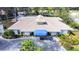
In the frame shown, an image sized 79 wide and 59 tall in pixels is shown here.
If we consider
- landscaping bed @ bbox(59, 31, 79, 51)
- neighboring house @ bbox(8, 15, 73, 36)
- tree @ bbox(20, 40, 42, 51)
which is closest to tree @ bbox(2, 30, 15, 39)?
neighboring house @ bbox(8, 15, 73, 36)

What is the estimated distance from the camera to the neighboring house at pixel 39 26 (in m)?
3.26

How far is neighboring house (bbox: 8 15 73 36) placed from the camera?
10.7ft

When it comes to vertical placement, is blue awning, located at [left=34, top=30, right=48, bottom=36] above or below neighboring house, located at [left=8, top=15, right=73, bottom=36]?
below

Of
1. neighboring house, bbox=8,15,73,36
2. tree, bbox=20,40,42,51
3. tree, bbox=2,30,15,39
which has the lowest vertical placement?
tree, bbox=20,40,42,51

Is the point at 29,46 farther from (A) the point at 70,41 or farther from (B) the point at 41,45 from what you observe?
(A) the point at 70,41

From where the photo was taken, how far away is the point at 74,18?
10.7 ft

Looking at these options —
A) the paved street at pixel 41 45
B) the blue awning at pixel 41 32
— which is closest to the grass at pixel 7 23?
the paved street at pixel 41 45

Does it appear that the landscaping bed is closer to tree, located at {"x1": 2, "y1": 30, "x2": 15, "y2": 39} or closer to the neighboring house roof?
the neighboring house roof

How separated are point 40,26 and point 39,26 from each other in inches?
0.4

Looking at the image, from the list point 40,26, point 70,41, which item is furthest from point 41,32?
point 70,41
